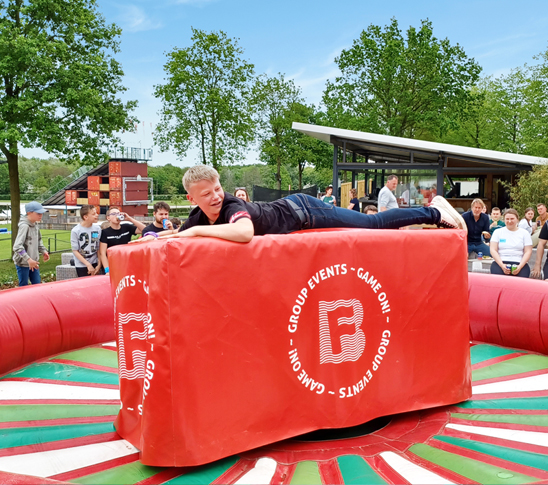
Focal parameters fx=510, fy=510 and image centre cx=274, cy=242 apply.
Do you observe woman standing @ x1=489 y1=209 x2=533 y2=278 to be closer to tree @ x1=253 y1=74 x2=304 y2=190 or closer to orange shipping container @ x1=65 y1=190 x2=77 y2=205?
tree @ x1=253 y1=74 x2=304 y2=190

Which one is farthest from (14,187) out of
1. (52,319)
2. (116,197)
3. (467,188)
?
(116,197)

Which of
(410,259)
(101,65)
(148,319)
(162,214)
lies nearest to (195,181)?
(148,319)

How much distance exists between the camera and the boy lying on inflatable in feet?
9.23

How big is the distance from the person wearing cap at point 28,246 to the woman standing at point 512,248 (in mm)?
6058

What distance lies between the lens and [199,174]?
2.93m

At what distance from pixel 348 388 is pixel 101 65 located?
14.6 meters

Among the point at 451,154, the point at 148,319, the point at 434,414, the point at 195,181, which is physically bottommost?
the point at 434,414

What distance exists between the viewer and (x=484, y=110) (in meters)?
30.4

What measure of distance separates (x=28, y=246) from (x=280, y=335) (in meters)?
5.28

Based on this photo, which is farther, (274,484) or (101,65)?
(101,65)

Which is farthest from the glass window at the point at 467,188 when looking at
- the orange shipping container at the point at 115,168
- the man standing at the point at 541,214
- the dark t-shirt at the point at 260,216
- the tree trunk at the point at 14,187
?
the orange shipping container at the point at 115,168

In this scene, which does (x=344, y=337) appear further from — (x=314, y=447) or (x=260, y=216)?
(x=260, y=216)

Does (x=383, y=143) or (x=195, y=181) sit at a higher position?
(x=383, y=143)

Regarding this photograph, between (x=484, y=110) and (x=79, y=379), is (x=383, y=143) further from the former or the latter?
(x=484, y=110)
